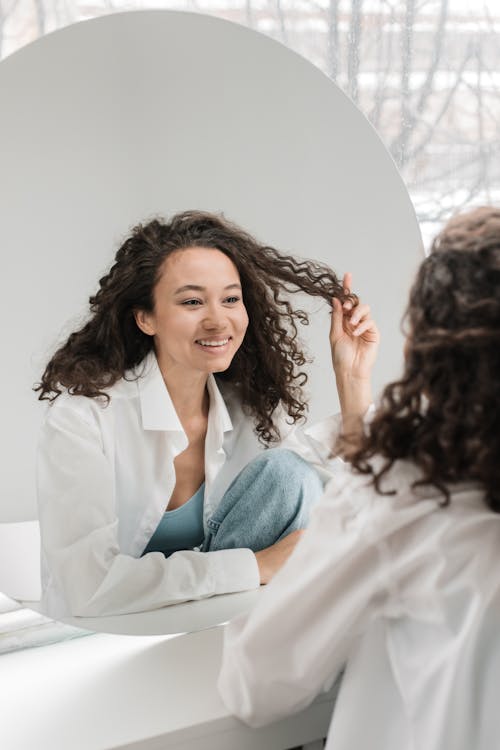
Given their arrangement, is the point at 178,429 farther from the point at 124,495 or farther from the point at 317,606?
the point at 317,606

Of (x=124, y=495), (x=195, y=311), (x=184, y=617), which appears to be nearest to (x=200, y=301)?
(x=195, y=311)

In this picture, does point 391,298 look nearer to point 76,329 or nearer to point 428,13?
point 76,329

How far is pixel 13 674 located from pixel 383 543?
567 millimetres

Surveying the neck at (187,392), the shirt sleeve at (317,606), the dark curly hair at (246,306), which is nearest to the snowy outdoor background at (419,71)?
the dark curly hair at (246,306)

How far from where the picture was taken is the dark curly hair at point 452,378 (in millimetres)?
760

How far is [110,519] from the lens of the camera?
1.08 metres

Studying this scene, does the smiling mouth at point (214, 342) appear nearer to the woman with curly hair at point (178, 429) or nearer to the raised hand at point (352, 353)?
the woman with curly hair at point (178, 429)

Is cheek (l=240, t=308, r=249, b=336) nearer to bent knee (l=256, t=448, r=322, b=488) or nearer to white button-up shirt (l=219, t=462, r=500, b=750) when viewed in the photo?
bent knee (l=256, t=448, r=322, b=488)

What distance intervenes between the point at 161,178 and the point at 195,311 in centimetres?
16

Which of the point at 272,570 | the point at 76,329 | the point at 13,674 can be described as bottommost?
the point at 13,674

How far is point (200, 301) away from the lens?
108 centimetres

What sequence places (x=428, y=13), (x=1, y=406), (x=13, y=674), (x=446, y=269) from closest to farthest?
(x=446, y=269) < (x=1, y=406) < (x=13, y=674) < (x=428, y=13)

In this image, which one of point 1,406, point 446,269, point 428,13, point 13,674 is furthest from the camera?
point 428,13

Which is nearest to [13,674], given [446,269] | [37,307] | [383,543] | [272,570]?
[272,570]
